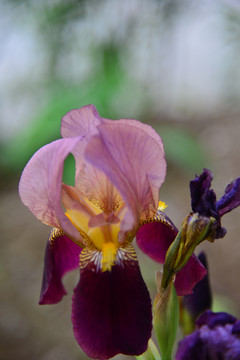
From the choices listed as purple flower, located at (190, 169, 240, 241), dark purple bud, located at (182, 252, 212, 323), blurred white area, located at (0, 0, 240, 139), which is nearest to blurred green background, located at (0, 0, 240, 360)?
blurred white area, located at (0, 0, 240, 139)

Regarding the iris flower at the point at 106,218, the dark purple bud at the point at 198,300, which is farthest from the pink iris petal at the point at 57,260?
the dark purple bud at the point at 198,300

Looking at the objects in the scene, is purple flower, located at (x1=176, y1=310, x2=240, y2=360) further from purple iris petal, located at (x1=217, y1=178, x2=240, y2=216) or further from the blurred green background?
→ the blurred green background

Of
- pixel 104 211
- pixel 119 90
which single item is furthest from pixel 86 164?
pixel 119 90

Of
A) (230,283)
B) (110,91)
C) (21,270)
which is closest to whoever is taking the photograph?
(230,283)

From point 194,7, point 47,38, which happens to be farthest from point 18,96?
point 194,7

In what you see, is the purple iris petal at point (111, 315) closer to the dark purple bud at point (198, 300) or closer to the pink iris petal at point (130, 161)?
the pink iris petal at point (130, 161)

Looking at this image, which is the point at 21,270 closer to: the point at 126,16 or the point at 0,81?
the point at 0,81
